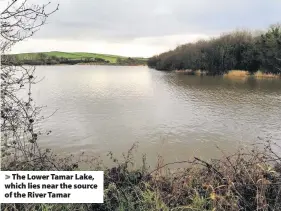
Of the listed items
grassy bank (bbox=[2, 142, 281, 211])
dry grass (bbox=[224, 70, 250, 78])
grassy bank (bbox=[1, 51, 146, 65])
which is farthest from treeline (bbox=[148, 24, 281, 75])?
grassy bank (bbox=[2, 142, 281, 211])

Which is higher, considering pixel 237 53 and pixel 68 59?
pixel 68 59

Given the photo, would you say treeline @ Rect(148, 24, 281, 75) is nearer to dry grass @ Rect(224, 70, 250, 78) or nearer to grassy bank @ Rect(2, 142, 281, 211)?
dry grass @ Rect(224, 70, 250, 78)

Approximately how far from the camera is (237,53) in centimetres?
4459

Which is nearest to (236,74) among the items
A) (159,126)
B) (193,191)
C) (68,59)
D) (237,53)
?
(237,53)

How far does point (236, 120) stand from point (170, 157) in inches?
222

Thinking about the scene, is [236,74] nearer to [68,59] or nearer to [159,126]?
[159,126]

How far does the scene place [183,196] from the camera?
11.6 ft

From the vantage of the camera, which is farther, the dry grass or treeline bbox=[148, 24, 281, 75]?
the dry grass

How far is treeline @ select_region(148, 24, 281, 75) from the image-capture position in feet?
127

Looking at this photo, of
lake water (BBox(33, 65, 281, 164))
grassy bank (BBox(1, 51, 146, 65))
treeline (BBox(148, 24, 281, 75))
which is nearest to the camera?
grassy bank (BBox(1, 51, 146, 65))

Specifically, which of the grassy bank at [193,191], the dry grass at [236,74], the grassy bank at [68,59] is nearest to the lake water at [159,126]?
the grassy bank at [193,191]

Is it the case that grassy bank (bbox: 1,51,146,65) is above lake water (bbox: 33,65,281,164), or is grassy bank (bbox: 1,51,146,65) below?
above

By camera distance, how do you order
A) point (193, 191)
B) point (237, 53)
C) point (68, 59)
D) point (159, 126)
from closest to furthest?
point (193, 191) < point (159, 126) < point (237, 53) < point (68, 59)

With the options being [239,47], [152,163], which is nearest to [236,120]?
[152,163]
